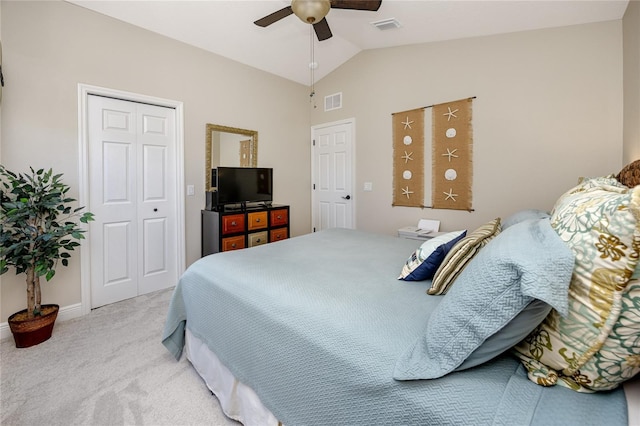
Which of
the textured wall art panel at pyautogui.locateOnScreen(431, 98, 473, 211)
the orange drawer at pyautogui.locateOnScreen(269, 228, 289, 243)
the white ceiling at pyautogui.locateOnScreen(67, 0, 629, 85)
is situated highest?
the white ceiling at pyautogui.locateOnScreen(67, 0, 629, 85)

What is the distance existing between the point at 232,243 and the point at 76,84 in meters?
2.11

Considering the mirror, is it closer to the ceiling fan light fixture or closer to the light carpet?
the ceiling fan light fixture

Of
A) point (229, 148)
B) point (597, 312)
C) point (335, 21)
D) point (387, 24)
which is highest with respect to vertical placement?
point (335, 21)

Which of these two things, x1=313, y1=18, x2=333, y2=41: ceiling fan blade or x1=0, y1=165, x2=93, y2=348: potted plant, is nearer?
x1=0, y1=165, x2=93, y2=348: potted plant

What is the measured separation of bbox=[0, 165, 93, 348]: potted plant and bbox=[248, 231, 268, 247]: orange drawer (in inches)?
65.2

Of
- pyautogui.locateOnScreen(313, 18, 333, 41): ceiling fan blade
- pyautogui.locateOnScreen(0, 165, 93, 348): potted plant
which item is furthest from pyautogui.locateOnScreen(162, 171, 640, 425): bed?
pyautogui.locateOnScreen(313, 18, 333, 41): ceiling fan blade

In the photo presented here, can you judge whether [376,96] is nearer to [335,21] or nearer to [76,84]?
[335,21]

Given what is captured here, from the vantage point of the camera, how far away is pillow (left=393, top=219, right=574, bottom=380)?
0.71m

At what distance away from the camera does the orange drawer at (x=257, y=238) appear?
366 cm

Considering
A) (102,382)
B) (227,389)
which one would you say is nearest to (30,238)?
(102,382)

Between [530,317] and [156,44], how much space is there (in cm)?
394

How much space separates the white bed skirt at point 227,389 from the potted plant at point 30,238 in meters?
1.31

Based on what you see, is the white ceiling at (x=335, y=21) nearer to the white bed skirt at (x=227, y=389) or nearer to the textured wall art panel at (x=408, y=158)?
the textured wall art panel at (x=408, y=158)

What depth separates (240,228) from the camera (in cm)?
354
